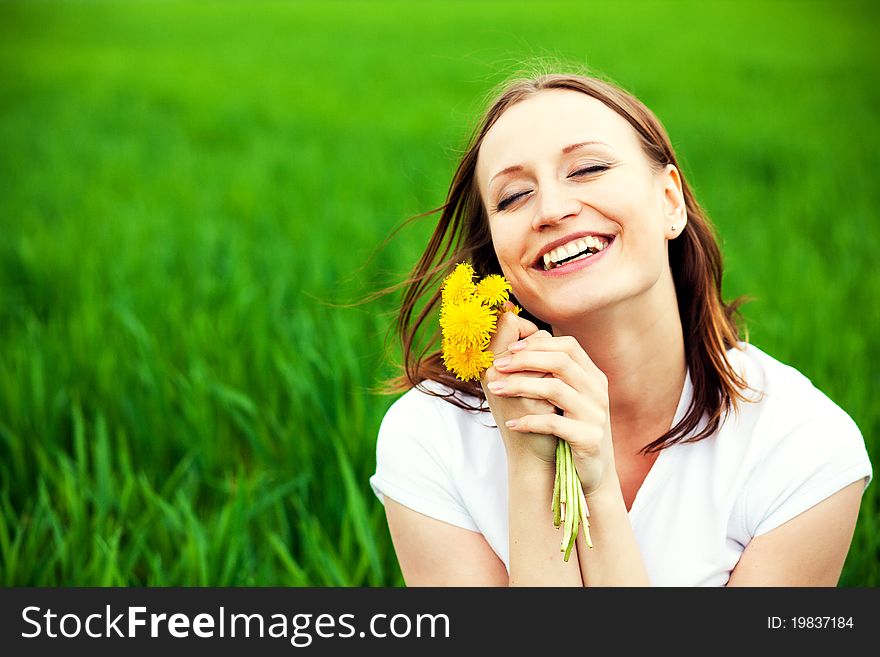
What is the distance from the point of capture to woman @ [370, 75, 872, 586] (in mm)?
1160

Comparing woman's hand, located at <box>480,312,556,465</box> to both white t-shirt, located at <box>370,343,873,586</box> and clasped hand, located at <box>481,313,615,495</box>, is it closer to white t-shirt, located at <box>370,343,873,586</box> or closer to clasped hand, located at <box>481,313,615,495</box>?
clasped hand, located at <box>481,313,615,495</box>

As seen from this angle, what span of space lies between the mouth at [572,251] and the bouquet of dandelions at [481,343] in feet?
0.39

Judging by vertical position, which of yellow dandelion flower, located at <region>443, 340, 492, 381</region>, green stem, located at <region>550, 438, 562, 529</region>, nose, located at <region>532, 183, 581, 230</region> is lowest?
green stem, located at <region>550, 438, 562, 529</region>

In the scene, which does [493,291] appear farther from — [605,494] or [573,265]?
[605,494]

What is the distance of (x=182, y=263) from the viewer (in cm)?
385

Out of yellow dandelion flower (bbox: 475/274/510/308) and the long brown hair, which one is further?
the long brown hair

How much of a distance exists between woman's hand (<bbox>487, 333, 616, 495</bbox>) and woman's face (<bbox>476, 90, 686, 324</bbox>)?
0.43 feet

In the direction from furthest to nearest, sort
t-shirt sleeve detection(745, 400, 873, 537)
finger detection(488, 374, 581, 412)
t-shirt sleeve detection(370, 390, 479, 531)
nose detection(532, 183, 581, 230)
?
t-shirt sleeve detection(370, 390, 479, 531), t-shirt sleeve detection(745, 400, 873, 537), nose detection(532, 183, 581, 230), finger detection(488, 374, 581, 412)

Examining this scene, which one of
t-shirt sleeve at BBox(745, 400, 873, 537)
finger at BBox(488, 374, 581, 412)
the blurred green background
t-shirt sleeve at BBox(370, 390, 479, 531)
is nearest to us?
finger at BBox(488, 374, 581, 412)

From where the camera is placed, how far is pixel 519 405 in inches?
44.0

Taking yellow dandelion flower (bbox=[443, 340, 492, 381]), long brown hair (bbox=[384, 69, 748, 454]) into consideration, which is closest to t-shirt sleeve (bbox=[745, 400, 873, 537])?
long brown hair (bbox=[384, 69, 748, 454])

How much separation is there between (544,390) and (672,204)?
1.56 ft

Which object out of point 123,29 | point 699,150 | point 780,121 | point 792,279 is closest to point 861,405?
point 792,279

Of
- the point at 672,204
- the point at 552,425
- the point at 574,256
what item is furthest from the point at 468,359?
the point at 672,204
